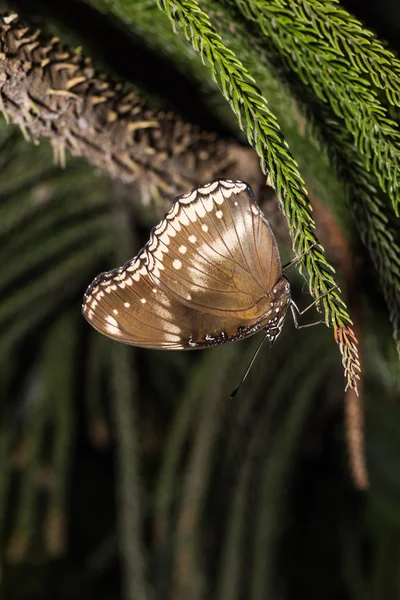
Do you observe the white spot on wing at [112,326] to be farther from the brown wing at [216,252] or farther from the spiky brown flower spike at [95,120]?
the spiky brown flower spike at [95,120]

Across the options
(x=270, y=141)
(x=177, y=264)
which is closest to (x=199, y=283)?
(x=177, y=264)

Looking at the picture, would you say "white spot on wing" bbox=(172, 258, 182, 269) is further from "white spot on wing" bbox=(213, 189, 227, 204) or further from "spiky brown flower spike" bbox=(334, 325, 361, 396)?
"spiky brown flower spike" bbox=(334, 325, 361, 396)

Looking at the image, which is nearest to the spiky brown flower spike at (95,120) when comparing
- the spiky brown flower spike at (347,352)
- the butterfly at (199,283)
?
the butterfly at (199,283)

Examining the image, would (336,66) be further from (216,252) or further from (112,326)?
(112,326)

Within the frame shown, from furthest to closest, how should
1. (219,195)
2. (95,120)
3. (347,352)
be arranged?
(95,120)
(219,195)
(347,352)

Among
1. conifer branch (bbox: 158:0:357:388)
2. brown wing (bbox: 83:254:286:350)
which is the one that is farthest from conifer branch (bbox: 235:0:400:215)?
brown wing (bbox: 83:254:286:350)

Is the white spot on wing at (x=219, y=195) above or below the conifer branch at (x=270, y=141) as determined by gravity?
below

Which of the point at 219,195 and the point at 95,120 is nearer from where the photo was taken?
the point at 219,195

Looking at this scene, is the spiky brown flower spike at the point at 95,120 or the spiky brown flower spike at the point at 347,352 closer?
the spiky brown flower spike at the point at 347,352

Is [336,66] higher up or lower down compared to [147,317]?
higher up
